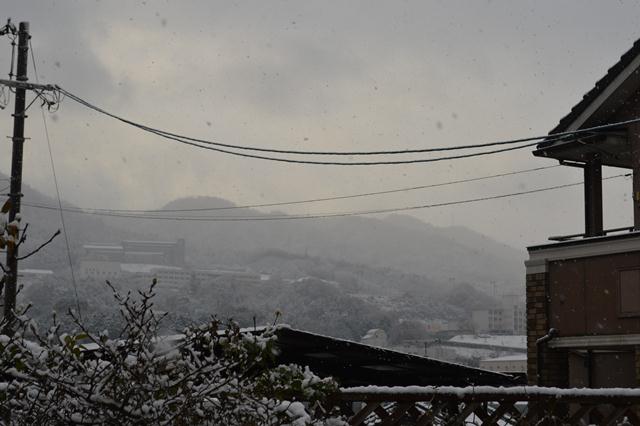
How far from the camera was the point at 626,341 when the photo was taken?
17.1m


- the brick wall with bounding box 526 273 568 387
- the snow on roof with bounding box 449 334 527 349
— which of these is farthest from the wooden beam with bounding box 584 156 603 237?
the snow on roof with bounding box 449 334 527 349

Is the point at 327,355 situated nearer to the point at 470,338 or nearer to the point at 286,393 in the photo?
the point at 286,393

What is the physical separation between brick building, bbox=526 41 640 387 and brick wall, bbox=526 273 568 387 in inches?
0.8

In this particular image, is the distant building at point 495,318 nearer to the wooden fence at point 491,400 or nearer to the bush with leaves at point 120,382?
the wooden fence at point 491,400

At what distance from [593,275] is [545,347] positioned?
1.86 m

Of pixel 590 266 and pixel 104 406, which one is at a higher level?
pixel 590 266

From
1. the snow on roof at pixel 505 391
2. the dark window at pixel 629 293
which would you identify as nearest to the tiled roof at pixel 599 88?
the dark window at pixel 629 293

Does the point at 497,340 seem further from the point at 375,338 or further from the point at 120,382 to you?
the point at 120,382

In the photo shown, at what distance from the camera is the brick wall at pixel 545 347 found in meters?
18.6

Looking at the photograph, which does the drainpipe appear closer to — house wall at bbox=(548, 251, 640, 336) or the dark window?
house wall at bbox=(548, 251, 640, 336)

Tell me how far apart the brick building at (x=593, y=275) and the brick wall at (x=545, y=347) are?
0.02m

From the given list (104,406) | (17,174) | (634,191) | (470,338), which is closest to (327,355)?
(634,191)

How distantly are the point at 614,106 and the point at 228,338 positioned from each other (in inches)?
546

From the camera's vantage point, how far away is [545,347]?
18734 millimetres
